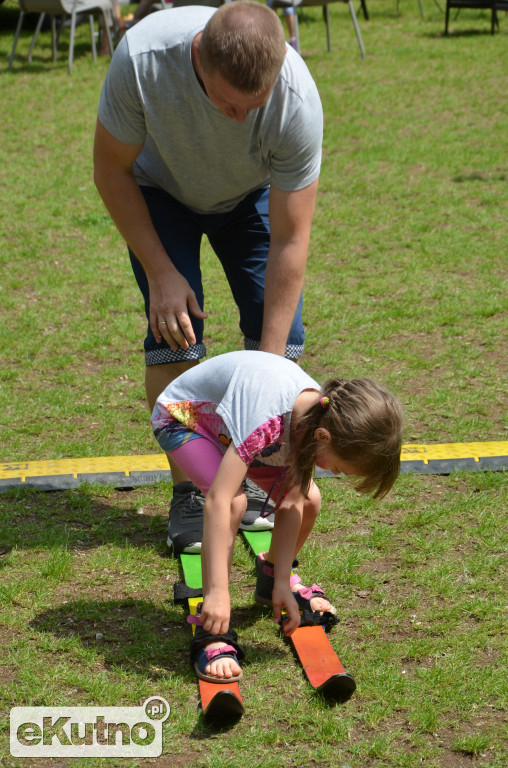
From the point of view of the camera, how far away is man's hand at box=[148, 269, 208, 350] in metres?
2.70

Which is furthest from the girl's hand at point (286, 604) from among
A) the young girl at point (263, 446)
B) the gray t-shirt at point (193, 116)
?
the gray t-shirt at point (193, 116)

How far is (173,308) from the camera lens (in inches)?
106

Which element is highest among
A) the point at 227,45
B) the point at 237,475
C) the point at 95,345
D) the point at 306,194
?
the point at 227,45

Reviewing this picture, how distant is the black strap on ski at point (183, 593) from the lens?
107 inches

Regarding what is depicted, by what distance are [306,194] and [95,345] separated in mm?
2328

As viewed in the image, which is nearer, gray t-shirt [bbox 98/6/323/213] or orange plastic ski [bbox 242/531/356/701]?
orange plastic ski [bbox 242/531/356/701]

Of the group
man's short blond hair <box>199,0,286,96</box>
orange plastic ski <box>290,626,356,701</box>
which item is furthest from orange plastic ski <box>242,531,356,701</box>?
man's short blond hair <box>199,0,286,96</box>

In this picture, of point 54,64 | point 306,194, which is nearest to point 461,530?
point 306,194

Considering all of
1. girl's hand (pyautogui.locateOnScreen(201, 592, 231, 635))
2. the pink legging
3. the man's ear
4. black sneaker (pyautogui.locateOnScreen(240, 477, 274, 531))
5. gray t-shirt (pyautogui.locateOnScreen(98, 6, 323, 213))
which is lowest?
black sneaker (pyautogui.locateOnScreen(240, 477, 274, 531))

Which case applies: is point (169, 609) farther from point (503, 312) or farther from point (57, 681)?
point (503, 312)

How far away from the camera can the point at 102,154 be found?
2.72 m

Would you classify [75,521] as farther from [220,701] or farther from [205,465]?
[220,701]

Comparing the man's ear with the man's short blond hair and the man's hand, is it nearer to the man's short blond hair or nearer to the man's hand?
the man's hand

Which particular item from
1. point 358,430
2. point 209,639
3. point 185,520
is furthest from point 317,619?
point 358,430
